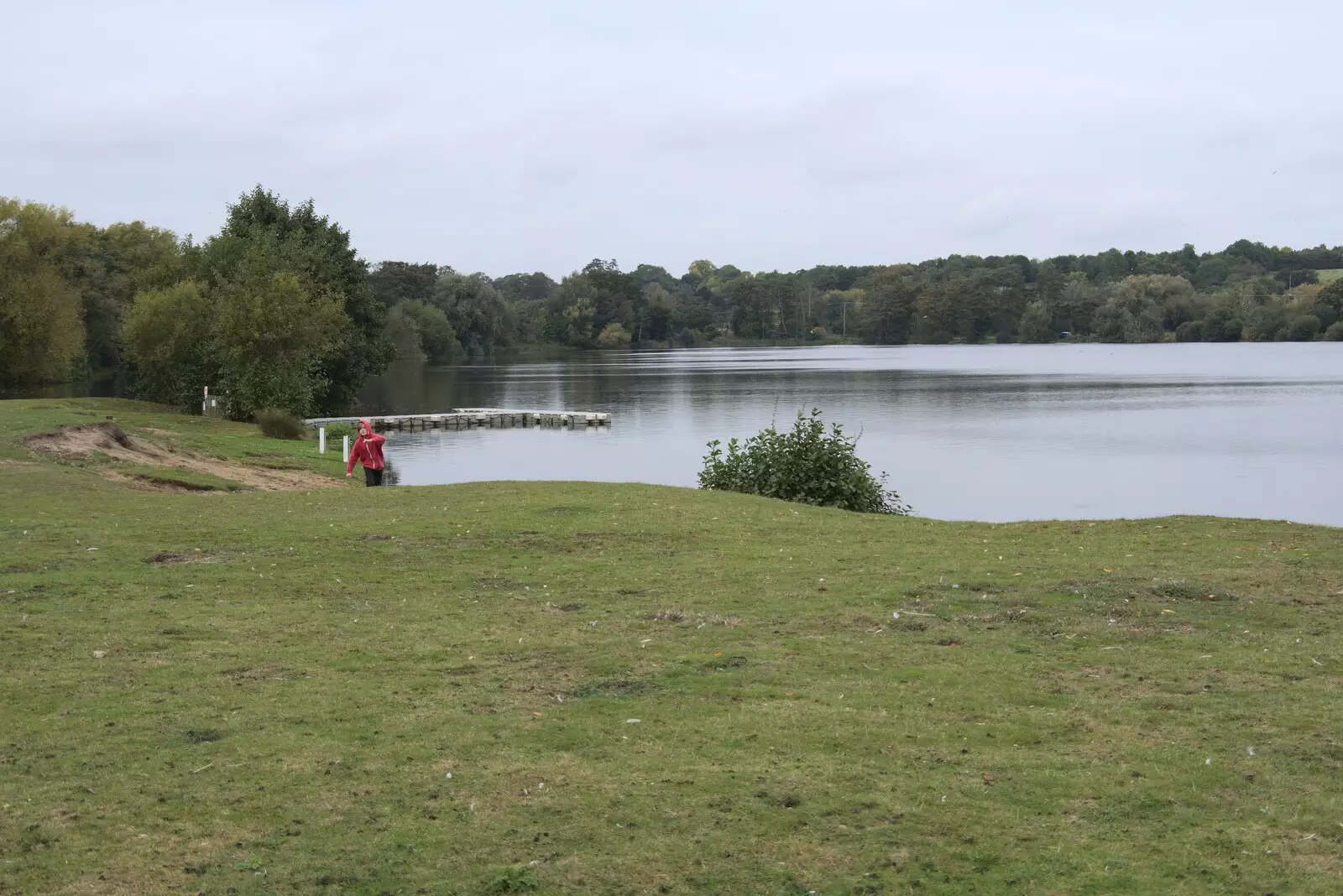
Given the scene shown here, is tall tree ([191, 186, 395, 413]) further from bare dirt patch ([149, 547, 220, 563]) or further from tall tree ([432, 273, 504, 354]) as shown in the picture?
tall tree ([432, 273, 504, 354])

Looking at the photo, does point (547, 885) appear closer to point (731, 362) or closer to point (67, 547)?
point (67, 547)

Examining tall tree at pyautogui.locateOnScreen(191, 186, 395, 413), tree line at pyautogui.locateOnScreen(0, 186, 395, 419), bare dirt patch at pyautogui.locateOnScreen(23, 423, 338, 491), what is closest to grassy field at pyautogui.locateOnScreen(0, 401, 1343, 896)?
bare dirt patch at pyautogui.locateOnScreen(23, 423, 338, 491)

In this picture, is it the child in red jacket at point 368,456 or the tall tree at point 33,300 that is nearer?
the child in red jacket at point 368,456

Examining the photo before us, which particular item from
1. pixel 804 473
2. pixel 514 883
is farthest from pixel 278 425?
pixel 514 883

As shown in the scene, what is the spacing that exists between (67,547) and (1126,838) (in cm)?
1315

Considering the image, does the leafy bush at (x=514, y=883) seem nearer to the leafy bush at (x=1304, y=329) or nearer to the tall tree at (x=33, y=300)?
the tall tree at (x=33, y=300)

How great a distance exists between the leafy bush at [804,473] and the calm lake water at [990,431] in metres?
8.29

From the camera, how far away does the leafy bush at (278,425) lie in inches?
1916

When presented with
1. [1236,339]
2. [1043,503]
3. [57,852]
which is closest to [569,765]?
[57,852]

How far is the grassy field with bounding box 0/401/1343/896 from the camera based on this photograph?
5984 mm

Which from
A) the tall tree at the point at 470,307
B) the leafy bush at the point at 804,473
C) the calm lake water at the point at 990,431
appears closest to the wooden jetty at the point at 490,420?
the calm lake water at the point at 990,431

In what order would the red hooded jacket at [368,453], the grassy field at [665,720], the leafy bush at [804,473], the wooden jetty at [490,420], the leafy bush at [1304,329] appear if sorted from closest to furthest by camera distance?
1. the grassy field at [665,720]
2. the red hooded jacket at [368,453]
3. the leafy bush at [804,473]
4. the wooden jetty at [490,420]
5. the leafy bush at [1304,329]

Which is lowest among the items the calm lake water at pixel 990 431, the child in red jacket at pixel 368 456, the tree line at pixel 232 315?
the calm lake water at pixel 990 431

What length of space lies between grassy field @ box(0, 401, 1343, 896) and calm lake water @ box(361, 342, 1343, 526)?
23.0 m
